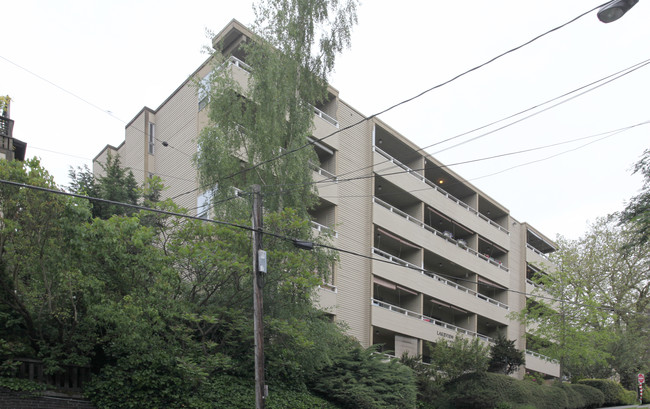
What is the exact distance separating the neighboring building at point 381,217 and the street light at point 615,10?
16554 millimetres

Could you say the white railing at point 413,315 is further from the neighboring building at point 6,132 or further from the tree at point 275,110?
the neighboring building at point 6,132

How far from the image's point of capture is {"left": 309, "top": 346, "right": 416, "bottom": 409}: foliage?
75.3ft

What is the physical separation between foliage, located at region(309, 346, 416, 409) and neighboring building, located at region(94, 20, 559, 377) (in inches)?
177

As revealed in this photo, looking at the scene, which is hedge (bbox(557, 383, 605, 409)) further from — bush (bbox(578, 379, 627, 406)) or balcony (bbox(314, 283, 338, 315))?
balcony (bbox(314, 283, 338, 315))

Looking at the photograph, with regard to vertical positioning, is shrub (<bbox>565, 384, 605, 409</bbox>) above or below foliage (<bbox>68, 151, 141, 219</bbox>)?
below

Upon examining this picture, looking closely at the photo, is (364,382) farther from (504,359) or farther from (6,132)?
(6,132)

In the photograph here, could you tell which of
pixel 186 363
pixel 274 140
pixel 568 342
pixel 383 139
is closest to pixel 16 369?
pixel 186 363

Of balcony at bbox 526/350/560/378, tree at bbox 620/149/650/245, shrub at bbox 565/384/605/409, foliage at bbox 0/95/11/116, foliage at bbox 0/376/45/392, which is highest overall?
foliage at bbox 0/95/11/116

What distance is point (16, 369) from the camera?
1636 cm

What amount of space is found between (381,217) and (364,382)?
492 inches

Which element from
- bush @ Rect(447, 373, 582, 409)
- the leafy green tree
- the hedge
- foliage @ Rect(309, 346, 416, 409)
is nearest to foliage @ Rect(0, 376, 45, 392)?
the leafy green tree

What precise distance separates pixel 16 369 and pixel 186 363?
14.3ft

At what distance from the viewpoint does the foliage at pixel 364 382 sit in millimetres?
22953

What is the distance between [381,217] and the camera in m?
34.6
